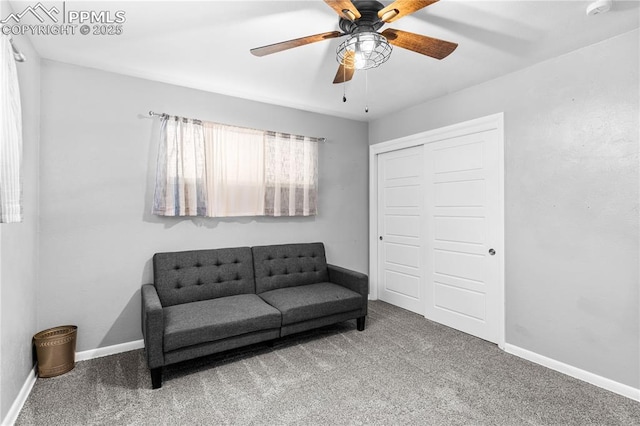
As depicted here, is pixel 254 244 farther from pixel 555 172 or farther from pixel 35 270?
pixel 555 172

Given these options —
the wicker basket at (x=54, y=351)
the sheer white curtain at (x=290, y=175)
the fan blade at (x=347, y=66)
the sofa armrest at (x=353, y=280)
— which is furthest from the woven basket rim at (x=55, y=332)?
the fan blade at (x=347, y=66)

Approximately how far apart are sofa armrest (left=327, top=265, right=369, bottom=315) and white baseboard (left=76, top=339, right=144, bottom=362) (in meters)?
2.06

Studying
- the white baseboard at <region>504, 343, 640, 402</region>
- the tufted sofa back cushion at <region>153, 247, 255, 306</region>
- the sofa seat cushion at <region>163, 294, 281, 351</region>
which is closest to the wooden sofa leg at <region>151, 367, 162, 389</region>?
the sofa seat cushion at <region>163, 294, 281, 351</region>

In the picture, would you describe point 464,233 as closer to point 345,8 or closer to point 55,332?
→ point 345,8

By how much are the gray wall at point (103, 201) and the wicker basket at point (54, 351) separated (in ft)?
0.64

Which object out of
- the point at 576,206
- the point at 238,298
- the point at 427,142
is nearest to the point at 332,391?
the point at 238,298

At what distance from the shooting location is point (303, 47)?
2447 millimetres

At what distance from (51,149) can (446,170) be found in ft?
12.4

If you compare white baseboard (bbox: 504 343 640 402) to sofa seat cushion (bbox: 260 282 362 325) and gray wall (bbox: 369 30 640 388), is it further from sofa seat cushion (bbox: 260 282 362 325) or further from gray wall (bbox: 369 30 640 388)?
sofa seat cushion (bbox: 260 282 362 325)

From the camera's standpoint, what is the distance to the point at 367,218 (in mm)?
4520

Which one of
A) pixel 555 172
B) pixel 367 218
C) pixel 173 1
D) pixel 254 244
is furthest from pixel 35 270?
pixel 555 172

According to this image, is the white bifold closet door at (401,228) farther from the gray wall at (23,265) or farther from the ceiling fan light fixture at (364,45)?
the gray wall at (23,265)

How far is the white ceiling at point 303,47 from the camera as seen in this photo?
1.98 metres

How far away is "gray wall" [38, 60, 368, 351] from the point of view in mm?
2617
